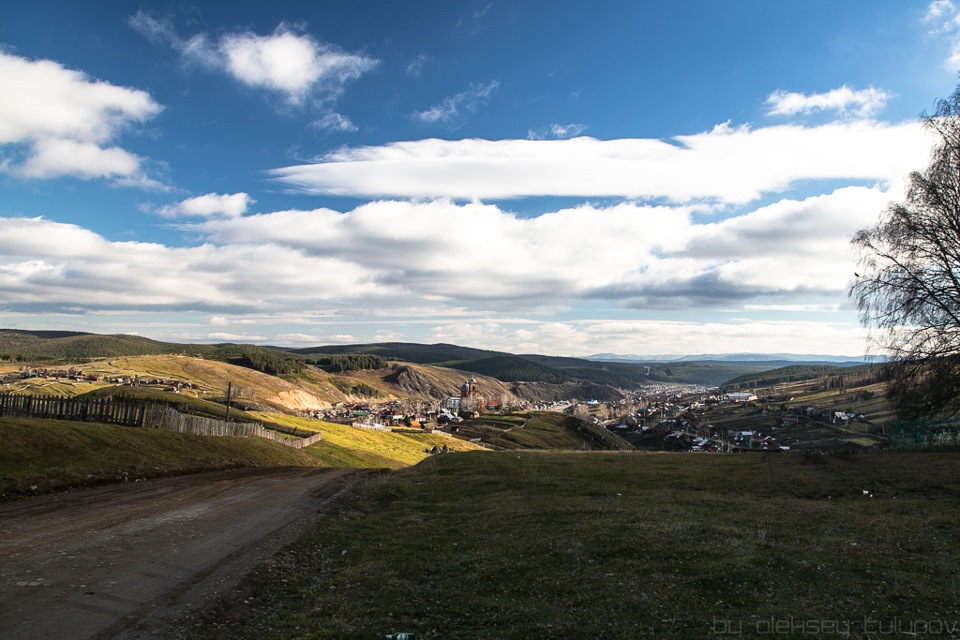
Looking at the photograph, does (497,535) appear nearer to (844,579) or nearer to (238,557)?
(238,557)

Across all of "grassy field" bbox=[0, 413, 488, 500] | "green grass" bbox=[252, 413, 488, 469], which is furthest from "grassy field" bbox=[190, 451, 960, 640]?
"green grass" bbox=[252, 413, 488, 469]

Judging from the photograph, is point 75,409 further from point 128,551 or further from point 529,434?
point 529,434

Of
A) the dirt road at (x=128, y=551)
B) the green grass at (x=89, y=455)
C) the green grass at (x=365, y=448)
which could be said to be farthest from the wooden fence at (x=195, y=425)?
the dirt road at (x=128, y=551)

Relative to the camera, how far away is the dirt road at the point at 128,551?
9828mm

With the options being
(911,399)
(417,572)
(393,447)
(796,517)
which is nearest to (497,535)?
(417,572)

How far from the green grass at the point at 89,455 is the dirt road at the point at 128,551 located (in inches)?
55.1

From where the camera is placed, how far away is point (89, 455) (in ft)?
88.4

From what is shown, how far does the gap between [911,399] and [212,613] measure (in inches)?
1104

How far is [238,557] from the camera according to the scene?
1447 centimetres

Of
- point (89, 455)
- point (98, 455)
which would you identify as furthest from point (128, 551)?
point (98, 455)

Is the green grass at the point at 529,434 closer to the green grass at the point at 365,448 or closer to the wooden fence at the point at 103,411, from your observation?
the green grass at the point at 365,448

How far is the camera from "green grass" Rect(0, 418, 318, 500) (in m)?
22.0

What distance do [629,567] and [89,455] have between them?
27.8 m

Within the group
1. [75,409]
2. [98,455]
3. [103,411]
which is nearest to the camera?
[98,455]
